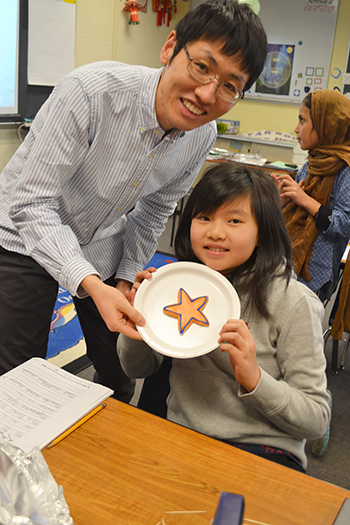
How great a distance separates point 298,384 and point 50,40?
4.06 m

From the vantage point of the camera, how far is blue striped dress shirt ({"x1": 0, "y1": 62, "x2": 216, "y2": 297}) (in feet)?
4.06

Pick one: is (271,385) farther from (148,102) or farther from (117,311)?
(148,102)

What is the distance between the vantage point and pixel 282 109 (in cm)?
582

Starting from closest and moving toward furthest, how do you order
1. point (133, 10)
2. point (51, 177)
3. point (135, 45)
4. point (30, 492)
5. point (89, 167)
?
point (30, 492) → point (51, 177) → point (89, 167) → point (133, 10) → point (135, 45)

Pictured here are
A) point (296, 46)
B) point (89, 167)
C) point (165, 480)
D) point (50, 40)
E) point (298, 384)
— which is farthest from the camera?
point (296, 46)

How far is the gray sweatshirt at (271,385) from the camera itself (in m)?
1.00

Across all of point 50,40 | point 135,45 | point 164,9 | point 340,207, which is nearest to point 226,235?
point 340,207

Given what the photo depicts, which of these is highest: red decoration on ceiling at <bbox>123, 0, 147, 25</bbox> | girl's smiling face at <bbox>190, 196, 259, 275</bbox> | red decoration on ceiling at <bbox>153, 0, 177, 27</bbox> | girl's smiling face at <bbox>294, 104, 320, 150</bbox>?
red decoration on ceiling at <bbox>153, 0, 177, 27</bbox>

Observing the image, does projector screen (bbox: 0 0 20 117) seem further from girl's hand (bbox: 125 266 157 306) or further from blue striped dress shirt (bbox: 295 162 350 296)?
girl's hand (bbox: 125 266 157 306)

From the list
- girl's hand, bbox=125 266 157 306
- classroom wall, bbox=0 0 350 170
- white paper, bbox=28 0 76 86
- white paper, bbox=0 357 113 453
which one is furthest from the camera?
classroom wall, bbox=0 0 350 170

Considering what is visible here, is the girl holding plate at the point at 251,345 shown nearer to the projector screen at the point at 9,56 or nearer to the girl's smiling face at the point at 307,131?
the girl's smiling face at the point at 307,131

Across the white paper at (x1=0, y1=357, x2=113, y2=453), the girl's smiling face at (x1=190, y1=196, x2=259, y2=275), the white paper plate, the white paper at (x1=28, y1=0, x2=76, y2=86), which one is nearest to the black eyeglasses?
the girl's smiling face at (x1=190, y1=196, x2=259, y2=275)

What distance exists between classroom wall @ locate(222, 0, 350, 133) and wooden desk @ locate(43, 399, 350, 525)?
550 centimetres

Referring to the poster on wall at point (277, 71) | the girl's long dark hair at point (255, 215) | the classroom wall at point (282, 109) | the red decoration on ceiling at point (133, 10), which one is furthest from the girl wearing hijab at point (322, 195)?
the poster on wall at point (277, 71)
